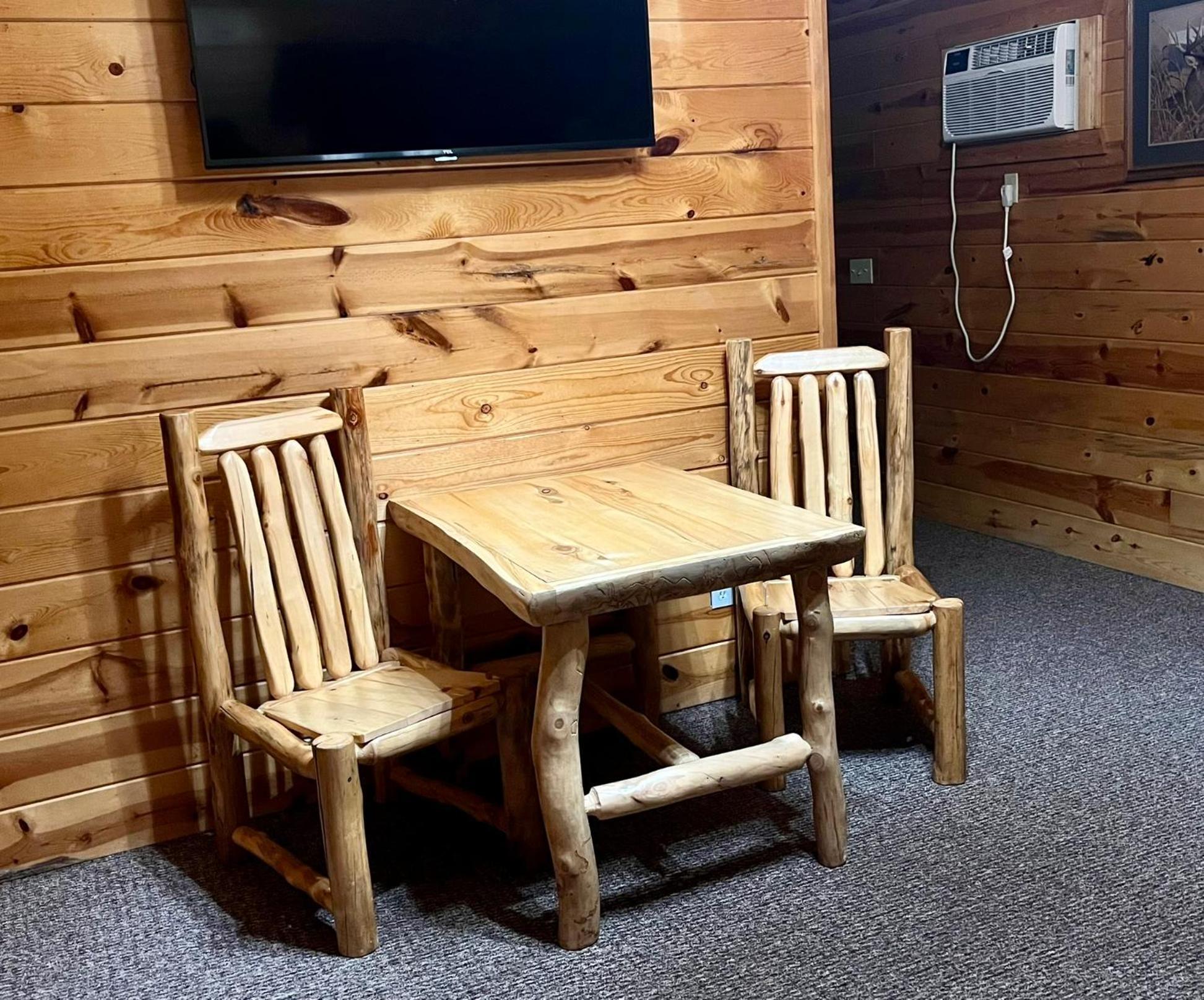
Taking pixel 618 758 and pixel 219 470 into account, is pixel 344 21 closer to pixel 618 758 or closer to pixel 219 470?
pixel 219 470

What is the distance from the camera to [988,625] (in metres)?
3.57

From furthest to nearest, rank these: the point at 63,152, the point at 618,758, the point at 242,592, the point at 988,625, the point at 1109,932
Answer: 1. the point at 988,625
2. the point at 618,758
3. the point at 242,592
4. the point at 63,152
5. the point at 1109,932

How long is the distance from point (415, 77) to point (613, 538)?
1083mm

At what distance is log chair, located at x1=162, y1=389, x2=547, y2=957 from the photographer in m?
2.23

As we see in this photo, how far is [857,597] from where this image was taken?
2727 mm

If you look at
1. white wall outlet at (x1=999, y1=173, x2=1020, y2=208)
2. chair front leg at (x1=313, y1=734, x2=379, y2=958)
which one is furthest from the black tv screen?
white wall outlet at (x1=999, y1=173, x2=1020, y2=208)

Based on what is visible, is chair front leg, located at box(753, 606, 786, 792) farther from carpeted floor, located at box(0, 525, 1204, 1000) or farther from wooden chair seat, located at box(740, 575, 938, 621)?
carpeted floor, located at box(0, 525, 1204, 1000)

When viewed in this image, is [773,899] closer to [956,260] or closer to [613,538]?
[613,538]

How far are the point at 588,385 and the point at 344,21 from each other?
96 centimetres

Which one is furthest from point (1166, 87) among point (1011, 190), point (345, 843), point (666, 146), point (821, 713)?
point (345, 843)

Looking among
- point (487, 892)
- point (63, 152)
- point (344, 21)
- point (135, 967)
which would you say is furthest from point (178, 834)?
point (344, 21)

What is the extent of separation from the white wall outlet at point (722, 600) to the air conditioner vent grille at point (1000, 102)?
1980mm

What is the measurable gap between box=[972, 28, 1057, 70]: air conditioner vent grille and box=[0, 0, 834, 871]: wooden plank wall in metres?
1.28

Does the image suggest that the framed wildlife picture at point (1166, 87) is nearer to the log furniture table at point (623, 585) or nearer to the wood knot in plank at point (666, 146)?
the wood knot in plank at point (666, 146)
